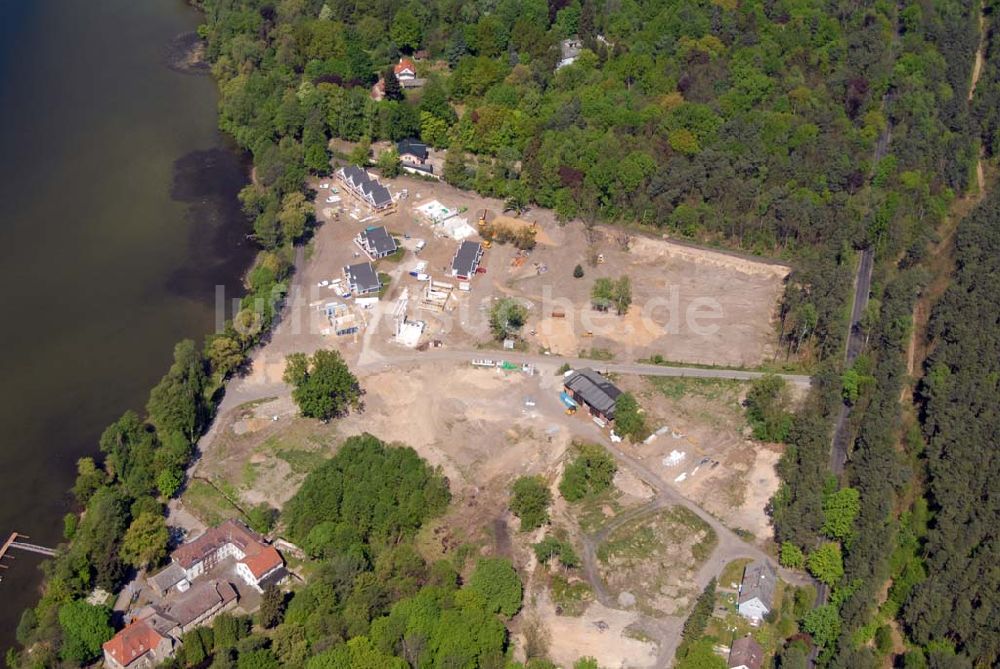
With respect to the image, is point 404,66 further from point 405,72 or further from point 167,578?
point 167,578

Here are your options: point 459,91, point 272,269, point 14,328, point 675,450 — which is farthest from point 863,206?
point 14,328

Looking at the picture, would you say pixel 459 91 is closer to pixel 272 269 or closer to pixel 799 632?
pixel 272 269

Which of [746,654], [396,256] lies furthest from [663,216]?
[746,654]

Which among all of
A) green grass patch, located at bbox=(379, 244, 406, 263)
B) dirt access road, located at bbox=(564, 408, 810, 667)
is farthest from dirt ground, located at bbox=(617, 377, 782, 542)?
green grass patch, located at bbox=(379, 244, 406, 263)

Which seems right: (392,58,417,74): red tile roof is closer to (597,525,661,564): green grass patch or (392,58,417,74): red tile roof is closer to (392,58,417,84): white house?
(392,58,417,84): white house

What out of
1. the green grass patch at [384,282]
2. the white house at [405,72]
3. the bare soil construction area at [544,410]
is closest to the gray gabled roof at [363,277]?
the green grass patch at [384,282]

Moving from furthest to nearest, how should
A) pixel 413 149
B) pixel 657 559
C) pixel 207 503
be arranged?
pixel 413 149
pixel 207 503
pixel 657 559

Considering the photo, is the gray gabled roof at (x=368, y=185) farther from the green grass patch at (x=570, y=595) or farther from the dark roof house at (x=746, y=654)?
the dark roof house at (x=746, y=654)

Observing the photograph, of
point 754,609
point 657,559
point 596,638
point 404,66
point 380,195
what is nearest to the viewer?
point 596,638
